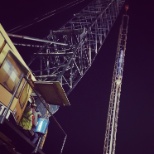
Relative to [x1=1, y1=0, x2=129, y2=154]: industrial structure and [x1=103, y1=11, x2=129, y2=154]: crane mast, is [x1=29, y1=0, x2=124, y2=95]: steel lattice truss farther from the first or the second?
[x1=103, y1=11, x2=129, y2=154]: crane mast

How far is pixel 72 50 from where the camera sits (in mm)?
14148

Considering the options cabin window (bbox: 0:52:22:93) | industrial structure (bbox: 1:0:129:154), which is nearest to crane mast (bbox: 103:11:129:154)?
industrial structure (bbox: 1:0:129:154)

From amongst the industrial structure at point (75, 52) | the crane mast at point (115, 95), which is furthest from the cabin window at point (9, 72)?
the crane mast at point (115, 95)

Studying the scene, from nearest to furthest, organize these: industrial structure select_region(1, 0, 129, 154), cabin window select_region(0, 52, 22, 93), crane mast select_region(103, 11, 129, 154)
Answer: cabin window select_region(0, 52, 22, 93), industrial structure select_region(1, 0, 129, 154), crane mast select_region(103, 11, 129, 154)

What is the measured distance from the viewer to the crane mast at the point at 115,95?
16920mm

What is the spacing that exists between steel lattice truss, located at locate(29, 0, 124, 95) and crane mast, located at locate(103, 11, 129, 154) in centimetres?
378

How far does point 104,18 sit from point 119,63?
13.4 feet

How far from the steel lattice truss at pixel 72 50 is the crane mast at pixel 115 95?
378cm

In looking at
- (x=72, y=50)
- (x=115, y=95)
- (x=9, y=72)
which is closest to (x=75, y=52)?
(x=72, y=50)

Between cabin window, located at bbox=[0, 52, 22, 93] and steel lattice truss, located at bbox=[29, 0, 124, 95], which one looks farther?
steel lattice truss, located at bbox=[29, 0, 124, 95]

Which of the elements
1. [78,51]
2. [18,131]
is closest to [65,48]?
[78,51]

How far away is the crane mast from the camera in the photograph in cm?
1692

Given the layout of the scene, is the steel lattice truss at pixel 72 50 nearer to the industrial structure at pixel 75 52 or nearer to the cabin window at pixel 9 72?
the industrial structure at pixel 75 52

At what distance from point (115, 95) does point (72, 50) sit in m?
6.35
